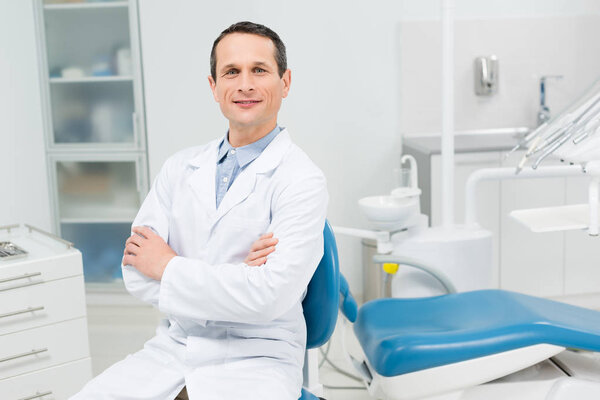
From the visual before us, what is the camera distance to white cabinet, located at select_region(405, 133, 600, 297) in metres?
3.21

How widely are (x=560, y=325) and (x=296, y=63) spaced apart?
202 centimetres

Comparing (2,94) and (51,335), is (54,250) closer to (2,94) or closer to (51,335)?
(51,335)

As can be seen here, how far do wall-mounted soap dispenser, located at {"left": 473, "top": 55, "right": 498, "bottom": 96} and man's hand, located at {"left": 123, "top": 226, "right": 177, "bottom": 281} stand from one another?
240 cm

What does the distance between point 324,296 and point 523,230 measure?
6.48ft

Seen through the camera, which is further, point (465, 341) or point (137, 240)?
point (465, 341)

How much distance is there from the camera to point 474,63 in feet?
11.6

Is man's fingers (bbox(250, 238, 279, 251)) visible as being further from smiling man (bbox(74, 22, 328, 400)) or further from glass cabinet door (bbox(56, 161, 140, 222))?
glass cabinet door (bbox(56, 161, 140, 222))

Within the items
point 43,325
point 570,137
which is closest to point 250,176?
point 570,137

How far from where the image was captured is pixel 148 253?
1.48 meters

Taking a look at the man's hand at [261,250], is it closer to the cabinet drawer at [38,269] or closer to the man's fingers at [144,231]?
the man's fingers at [144,231]

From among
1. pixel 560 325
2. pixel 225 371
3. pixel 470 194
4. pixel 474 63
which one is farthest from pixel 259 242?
pixel 474 63

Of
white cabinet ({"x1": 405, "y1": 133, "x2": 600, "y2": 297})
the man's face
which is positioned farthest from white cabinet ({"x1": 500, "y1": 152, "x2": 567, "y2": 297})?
the man's face

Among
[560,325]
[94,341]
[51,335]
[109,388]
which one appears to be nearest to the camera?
[109,388]

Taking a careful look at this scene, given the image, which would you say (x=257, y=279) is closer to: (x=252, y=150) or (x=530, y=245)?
(x=252, y=150)
